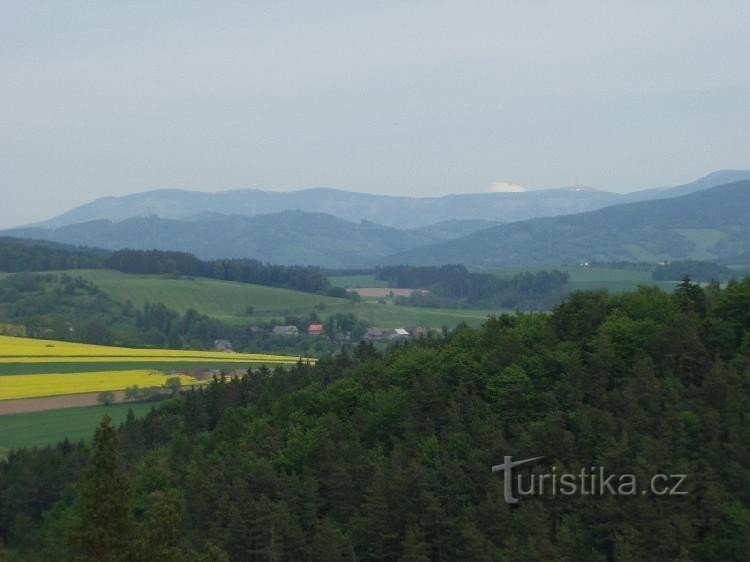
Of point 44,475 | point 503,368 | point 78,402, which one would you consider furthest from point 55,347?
point 503,368

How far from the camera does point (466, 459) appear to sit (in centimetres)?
4116

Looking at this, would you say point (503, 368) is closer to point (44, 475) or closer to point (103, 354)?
point (44, 475)

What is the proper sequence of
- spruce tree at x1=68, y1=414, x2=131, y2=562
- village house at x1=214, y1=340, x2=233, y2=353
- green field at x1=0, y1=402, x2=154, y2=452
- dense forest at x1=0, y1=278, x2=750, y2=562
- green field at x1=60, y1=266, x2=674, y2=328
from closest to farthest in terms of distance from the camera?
spruce tree at x1=68, y1=414, x2=131, y2=562 < dense forest at x1=0, y1=278, x2=750, y2=562 < green field at x1=0, y1=402, x2=154, y2=452 < village house at x1=214, y1=340, x2=233, y2=353 < green field at x1=60, y1=266, x2=674, y2=328

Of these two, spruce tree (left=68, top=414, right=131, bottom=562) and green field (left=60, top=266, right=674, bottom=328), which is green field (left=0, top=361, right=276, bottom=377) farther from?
spruce tree (left=68, top=414, right=131, bottom=562)

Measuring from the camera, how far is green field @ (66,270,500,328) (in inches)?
6703

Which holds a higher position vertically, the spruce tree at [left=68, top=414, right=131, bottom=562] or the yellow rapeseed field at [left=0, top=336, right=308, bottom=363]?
the spruce tree at [left=68, top=414, right=131, bottom=562]

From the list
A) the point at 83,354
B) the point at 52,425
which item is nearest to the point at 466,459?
the point at 52,425

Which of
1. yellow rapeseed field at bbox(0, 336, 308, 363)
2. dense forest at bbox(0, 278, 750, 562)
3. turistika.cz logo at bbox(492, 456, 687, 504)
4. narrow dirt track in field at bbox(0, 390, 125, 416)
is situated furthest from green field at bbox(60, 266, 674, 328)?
turistika.cz logo at bbox(492, 456, 687, 504)

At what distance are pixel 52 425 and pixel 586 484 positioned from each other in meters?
48.6

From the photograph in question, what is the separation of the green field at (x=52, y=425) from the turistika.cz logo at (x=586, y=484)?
39.1 meters

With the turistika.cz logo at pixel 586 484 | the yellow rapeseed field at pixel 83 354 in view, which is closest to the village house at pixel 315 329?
the yellow rapeseed field at pixel 83 354

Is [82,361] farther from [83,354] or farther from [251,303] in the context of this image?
[251,303]

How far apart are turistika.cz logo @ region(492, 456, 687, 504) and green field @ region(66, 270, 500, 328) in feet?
404

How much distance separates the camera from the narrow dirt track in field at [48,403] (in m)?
81.1
